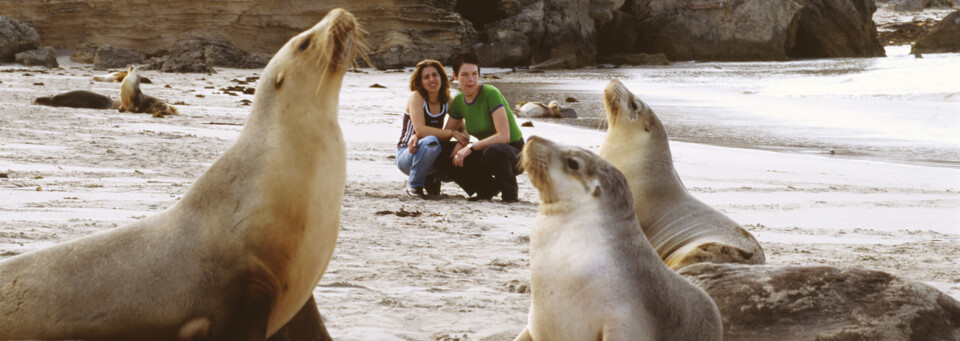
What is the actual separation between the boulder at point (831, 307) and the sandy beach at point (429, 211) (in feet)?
2.88

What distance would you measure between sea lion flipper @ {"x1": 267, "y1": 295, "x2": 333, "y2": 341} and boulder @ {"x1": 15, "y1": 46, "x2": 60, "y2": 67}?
26.4 meters

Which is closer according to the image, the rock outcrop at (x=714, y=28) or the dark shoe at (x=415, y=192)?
the dark shoe at (x=415, y=192)

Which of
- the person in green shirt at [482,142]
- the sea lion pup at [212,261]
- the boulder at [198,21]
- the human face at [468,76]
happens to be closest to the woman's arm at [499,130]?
the person in green shirt at [482,142]

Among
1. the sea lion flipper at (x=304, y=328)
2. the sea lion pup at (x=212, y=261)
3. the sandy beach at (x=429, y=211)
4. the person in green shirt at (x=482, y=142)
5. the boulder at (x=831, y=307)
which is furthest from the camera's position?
the person in green shirt at (x=482, y=142)

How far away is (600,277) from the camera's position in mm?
2875

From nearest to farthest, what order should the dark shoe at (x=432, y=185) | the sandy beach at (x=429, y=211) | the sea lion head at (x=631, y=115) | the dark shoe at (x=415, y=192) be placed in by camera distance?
1. the sandy beach at (x=429, y=211)
2. the sea lion head at (x=631, y=115)
3. the dark shoe at (x=415, y=192)
4. the dark shoe at (x=432, y=185)

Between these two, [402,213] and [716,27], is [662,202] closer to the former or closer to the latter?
[402,213]

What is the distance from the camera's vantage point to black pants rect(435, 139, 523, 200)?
286 inches

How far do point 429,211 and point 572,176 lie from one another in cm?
351

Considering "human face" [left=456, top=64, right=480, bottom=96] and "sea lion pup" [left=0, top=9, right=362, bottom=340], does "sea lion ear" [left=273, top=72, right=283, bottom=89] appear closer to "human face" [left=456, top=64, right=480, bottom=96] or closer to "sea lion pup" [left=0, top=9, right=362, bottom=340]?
"sea lion pup" [left=0, top=9, right=362, bottom=340]

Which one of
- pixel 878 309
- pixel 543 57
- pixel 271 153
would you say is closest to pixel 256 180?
pixel 271 153

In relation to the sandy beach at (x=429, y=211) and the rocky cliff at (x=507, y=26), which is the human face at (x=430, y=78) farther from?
the rocky cliff at (x=507, y=26)

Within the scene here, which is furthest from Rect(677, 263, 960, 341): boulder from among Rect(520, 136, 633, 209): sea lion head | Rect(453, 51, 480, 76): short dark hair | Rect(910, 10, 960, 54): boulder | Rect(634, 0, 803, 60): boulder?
Rect(910, 10, 960, 54): boulder

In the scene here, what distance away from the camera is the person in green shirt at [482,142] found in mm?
7234
